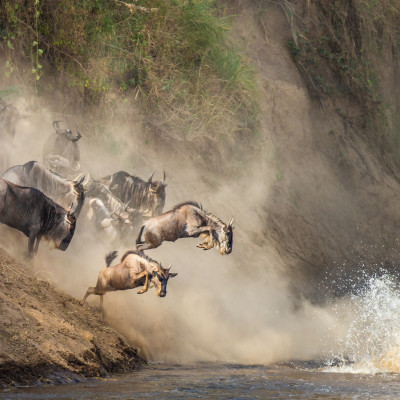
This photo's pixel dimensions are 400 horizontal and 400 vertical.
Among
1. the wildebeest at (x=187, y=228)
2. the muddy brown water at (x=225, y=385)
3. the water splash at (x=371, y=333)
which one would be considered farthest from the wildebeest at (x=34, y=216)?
the water splash at (x=371, y=333)

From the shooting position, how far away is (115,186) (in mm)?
13070

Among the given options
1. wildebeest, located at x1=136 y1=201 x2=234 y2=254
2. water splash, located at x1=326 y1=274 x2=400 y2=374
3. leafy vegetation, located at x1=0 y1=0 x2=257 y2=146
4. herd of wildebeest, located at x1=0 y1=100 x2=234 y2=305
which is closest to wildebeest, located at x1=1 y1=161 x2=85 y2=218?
herd of wildebeest, located at x1=0 y1=100 x2=234 y2=305

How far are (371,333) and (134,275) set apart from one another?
516 centimetres

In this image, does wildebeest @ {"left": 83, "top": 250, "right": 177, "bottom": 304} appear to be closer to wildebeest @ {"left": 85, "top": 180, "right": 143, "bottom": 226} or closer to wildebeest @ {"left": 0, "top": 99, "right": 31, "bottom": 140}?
wildebeest @ {"left": 85, "top": 180, "right": 143, "bottom": 226}

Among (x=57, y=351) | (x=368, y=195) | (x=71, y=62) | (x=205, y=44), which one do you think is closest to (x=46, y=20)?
(x=71, y=62)

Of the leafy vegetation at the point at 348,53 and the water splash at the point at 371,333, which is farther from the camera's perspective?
the leafy vegetation at the point at 348,53

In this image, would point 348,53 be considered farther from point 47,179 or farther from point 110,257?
point 110,257

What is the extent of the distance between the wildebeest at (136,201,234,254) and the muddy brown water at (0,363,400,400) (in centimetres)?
153

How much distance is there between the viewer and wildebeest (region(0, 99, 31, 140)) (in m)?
12.7

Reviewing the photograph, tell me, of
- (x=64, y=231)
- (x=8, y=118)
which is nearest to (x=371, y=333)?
(x=64, y=231)

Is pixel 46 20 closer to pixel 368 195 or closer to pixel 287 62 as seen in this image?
pixel 287 62

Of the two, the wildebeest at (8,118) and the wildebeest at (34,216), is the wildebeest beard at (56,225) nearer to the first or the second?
the wildebeest at (34,216)

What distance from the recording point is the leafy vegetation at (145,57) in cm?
1488

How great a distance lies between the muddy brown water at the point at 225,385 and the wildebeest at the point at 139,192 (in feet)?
9.04
